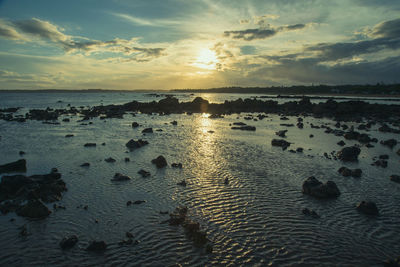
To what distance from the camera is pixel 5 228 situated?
40.3 feet

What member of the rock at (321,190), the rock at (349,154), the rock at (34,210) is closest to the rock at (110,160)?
the rock at (34,210)

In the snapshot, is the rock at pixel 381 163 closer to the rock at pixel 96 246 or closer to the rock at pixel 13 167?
the rock at pixel 96 246

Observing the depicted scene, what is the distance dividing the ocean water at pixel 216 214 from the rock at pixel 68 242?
0.27 meters

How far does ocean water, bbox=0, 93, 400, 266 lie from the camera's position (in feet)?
34.8

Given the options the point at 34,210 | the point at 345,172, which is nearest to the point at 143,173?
the point at 34,210

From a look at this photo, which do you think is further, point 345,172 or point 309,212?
point 345,172

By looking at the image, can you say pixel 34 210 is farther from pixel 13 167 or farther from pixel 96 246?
pixel 13 167

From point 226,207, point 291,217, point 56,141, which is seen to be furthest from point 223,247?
point 56,141

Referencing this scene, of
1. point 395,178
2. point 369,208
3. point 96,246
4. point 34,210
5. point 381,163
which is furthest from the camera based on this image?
point 381,163

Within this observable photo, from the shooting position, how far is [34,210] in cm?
1350

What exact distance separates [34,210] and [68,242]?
4212mm

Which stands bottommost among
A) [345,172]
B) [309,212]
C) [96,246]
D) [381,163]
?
[96,246]

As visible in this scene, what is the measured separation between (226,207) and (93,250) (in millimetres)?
7677

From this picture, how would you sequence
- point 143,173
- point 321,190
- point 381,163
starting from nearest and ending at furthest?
1. point 321,190
2. point 143,173
3. point 381,163
